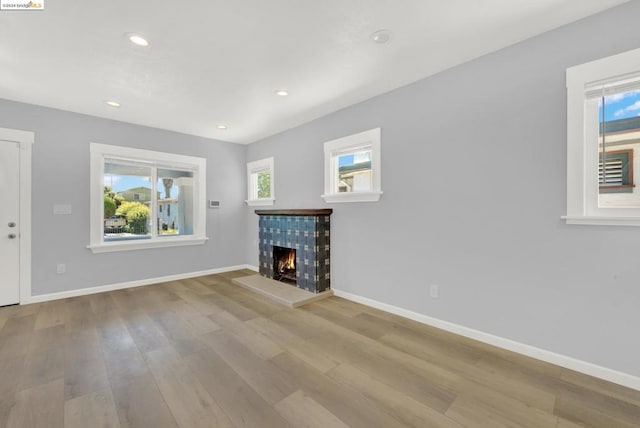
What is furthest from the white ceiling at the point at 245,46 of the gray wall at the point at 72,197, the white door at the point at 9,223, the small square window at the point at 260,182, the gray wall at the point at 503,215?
the small square window at the point at 260,182

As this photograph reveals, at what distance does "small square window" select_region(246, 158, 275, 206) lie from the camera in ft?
16.6

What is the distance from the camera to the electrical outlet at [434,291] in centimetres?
278

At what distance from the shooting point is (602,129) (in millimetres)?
1994

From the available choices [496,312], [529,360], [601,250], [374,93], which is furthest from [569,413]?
[374,93]

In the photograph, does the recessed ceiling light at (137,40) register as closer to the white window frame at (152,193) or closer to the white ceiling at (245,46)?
the white ceiling at (245,46)

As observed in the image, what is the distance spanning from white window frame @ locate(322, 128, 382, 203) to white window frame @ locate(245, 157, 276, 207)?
4.62ft

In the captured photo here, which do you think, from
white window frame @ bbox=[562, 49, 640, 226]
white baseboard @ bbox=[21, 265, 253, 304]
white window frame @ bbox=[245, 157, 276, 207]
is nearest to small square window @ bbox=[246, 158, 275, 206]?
white window frame @ bbox=[245, 157, 276, 207]

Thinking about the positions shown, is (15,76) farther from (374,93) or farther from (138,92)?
(374,93)

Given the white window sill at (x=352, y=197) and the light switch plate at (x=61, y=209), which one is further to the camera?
the light switch plate at (x=61, y=209)

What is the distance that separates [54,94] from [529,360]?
573cm

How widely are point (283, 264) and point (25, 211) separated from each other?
3558 millimetres

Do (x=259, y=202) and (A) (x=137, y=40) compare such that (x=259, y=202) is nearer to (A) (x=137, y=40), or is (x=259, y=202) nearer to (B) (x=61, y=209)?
(B) (x=61, y=209)

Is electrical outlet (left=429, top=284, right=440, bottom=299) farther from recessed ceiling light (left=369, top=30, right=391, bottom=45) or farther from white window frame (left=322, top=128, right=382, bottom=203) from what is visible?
recessed ceiling light (left=369, top=30, right=391, bottom=45)

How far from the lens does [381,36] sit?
2.19 m
